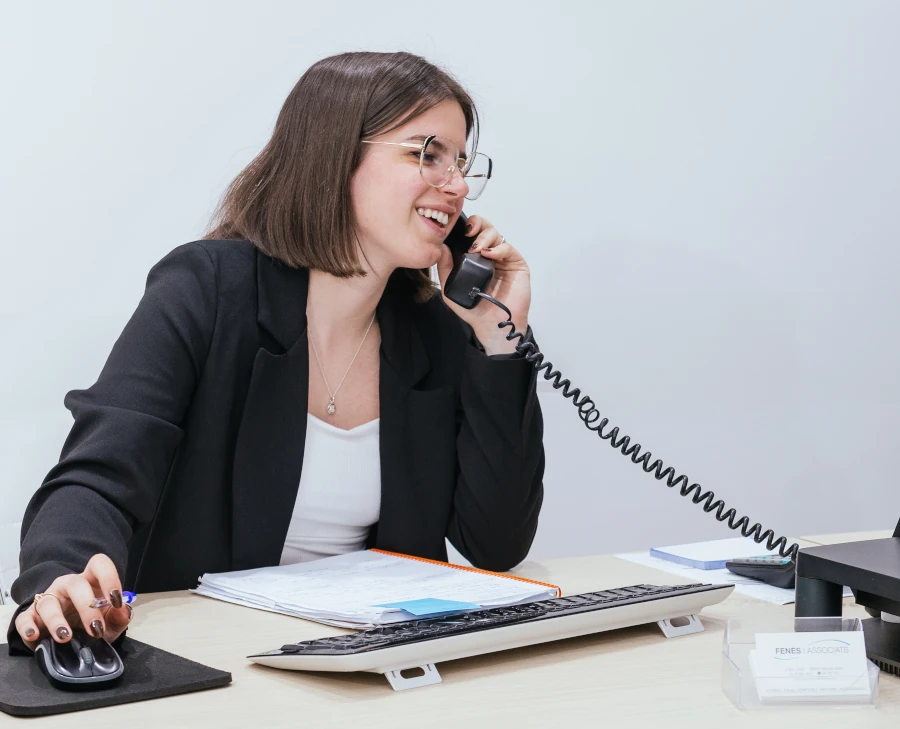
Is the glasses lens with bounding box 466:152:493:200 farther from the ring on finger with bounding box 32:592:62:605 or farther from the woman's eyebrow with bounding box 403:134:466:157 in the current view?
the ring on finger with bounding box 32:592:62:605

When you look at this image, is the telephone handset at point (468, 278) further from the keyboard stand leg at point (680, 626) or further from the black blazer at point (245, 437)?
the keyboard stand leg at point (680, 626)

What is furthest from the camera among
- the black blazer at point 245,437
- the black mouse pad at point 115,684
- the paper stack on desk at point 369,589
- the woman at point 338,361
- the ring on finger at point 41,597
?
the woman at point 338,361

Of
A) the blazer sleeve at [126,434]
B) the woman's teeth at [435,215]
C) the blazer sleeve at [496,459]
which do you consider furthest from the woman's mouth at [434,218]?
the blazer sleeve at [126,434]

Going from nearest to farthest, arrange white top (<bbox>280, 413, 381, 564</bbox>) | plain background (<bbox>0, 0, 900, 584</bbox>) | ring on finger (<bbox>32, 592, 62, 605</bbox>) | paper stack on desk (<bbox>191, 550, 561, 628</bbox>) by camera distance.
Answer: ring on finger (<bbox>32, 592, 62, 605</bbox>)
paper stack on desk (<bbox>191, 550, 561, 628</bbox>)
white top (<bbox>280, 413, 381, 564</bbox>)
plain background (<bbox>0, 0, 900, 584</bbox>)

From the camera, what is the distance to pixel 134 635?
102cm

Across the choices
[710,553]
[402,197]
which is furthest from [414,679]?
[402,197]

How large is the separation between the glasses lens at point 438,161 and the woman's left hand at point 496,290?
18 centimetres

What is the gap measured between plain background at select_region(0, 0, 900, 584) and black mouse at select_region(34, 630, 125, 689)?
101 cm

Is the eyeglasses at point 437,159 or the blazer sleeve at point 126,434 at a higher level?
the eyeglasses at point 437,159

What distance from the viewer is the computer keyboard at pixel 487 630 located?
850 mm

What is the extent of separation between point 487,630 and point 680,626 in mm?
269

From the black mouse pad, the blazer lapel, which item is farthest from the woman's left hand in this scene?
the black mouse pad

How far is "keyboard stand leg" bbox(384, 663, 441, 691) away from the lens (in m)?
0.86

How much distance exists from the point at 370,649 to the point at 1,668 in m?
0.33
